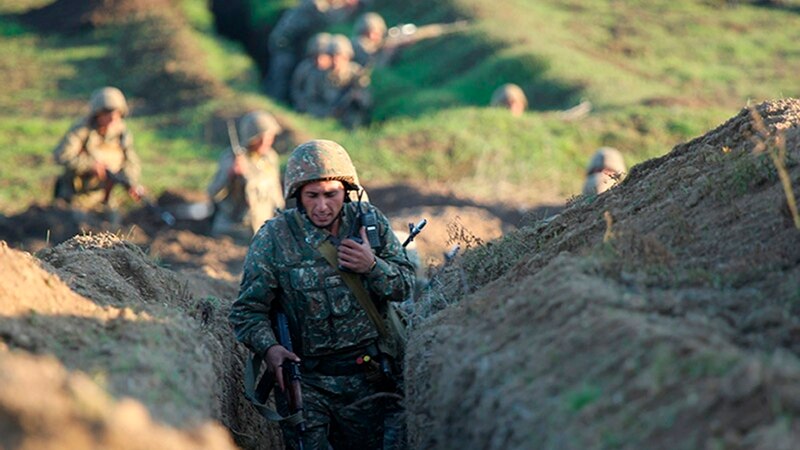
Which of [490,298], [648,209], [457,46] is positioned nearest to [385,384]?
[490,298]

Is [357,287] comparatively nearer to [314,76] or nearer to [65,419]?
[65,419]

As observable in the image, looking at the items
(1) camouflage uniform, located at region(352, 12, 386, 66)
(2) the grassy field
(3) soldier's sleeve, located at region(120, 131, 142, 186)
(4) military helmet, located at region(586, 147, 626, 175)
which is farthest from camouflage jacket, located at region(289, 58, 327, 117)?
(4) military helmet, located at region(586, 147, 626, 175)

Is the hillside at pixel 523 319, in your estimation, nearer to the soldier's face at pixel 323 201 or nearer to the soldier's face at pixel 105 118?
the soldier's face at pixel 323 201

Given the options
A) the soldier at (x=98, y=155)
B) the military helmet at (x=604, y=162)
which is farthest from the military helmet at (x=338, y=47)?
the military helmet at (x=604, y=162)

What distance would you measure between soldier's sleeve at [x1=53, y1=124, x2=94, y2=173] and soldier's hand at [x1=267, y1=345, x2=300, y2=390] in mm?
8848

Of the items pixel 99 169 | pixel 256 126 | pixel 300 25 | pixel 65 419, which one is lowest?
pixel 65 419

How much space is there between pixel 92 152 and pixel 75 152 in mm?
199

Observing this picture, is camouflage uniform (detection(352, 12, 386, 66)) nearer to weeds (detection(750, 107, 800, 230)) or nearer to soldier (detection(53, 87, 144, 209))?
soldier (detection(53, 87, 144, 209))

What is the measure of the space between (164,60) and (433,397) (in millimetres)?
25548

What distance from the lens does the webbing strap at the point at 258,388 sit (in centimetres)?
716

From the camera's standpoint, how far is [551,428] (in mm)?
4730

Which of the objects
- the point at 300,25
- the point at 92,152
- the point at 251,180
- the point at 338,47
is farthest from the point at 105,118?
the point at 300,25

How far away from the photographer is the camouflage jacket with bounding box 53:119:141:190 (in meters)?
15.2

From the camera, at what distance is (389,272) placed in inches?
279
